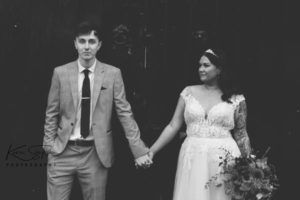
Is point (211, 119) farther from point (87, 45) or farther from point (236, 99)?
point (87, 45)

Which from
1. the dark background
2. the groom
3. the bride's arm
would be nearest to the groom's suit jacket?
the groom

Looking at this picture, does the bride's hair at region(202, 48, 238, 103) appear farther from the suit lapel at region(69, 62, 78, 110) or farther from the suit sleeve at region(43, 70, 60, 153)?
the suit sleeve at region(43, 70, 60, 153)

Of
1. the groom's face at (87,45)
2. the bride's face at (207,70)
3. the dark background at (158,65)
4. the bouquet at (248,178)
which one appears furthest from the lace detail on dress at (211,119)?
the groom's face at (87,45)

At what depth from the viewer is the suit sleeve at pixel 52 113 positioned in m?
6.13

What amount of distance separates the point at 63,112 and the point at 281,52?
280 cm

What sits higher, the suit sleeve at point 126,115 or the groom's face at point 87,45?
the groom's face at point 87,45

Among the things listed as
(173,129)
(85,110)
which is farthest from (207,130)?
Answer: (85,110)

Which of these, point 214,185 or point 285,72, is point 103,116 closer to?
point 214,185

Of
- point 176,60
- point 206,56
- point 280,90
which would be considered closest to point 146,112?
point 176,60

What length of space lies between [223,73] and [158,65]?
104 cm

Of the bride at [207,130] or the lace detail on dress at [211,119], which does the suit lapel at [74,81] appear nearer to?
the bride at [207,130]

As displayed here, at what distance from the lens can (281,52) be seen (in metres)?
7.11

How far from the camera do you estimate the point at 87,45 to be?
20.1ft

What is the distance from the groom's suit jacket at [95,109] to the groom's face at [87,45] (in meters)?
0.14
